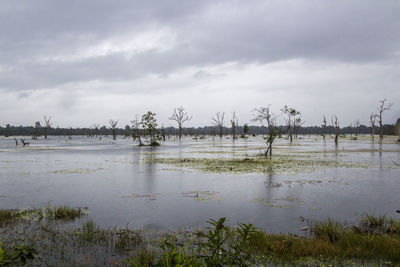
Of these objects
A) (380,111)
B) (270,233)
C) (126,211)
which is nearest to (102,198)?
(126,211)

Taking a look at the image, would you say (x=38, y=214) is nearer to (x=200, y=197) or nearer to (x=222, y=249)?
(x=200, y=197)

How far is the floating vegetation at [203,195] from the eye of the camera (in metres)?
10.7

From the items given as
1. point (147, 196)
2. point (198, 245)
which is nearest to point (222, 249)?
point (198, 245)

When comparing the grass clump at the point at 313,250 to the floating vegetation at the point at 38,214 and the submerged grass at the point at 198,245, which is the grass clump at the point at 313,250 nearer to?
the submerged grass at the point at 198,245

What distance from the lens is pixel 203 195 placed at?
1121 cm

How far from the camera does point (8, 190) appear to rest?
40.4ft

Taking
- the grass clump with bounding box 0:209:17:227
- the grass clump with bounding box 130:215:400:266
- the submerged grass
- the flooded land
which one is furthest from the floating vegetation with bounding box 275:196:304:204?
the grass clump with bounding box 0:209:17:227

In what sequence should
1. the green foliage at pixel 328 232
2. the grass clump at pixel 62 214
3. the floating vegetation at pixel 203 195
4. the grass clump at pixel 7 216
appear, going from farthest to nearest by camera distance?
the floating vegetation at pixel 203 195
the grass clump at pixel 62 214
the grass clump at pixel 7 216
the green foliage at pixel 328 232

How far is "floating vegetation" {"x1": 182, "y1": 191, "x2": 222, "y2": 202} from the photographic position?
10.7 metres

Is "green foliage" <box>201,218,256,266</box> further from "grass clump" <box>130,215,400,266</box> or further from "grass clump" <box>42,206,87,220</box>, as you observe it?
"grass clump" <box>42,206,87,220</box>

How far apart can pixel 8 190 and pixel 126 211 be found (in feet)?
22.1

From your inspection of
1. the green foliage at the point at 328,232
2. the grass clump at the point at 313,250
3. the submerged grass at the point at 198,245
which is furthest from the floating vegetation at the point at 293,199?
the grass clump at the point at 313,250

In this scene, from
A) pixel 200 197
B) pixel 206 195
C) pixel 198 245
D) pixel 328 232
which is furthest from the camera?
pixel 206 195

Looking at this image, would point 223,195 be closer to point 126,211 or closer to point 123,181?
point 126,211
